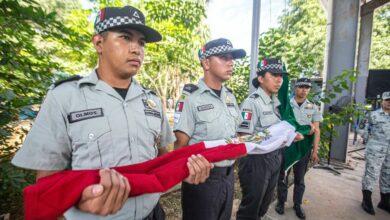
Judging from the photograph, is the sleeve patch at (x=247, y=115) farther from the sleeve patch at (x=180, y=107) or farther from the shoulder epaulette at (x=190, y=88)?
the sleeve patch at (x=180, y=107)

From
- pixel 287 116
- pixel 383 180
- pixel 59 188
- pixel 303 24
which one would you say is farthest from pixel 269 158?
pixel 303 24

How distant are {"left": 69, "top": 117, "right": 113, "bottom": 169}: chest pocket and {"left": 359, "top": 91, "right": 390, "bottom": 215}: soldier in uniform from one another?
4.85m

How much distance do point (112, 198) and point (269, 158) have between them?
8.05 feet

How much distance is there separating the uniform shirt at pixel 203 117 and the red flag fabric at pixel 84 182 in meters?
0.84

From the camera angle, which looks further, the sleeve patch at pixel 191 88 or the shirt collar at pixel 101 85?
the sleeve patch at pixel 191 88

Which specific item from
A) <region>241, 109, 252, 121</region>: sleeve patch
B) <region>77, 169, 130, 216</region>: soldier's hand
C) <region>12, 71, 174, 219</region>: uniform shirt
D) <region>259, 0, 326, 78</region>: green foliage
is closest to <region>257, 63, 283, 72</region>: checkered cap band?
<region>241, 109, 252, 121</region>: sleeve patch

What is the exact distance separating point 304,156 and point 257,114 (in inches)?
66.2

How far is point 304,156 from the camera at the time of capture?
434 cm

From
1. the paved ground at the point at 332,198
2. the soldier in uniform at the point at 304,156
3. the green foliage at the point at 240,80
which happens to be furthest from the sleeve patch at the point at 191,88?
the green foliage at the point at 240,80

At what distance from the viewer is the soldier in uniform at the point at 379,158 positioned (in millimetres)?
4441

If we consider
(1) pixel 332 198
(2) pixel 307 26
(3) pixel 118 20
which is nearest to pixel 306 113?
(1) pixel 332 198

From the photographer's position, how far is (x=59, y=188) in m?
1.07

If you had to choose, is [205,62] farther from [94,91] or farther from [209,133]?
[94,91]

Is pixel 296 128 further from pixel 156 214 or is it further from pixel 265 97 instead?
pixel 156 214
